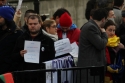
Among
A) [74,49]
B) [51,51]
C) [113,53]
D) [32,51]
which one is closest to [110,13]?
[113,53]

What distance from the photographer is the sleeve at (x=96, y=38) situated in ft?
28.4

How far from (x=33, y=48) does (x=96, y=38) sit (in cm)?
124

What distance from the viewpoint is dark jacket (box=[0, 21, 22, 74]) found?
8477 millimetres

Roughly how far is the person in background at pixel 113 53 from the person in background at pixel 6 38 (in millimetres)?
2199

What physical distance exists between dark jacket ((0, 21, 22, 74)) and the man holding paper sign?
0.16m

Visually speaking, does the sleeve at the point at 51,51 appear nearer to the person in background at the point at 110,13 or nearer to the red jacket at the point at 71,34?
the red jacket at the point at 71,34

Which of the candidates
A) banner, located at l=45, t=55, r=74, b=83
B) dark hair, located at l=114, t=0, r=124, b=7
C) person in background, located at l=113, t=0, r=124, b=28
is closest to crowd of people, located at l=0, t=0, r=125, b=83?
banner, located at l=45, t=55, r=74, b=83

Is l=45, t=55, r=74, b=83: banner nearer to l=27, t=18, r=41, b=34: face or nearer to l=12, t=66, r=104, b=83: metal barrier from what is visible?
l=12, t=66, r=104, b=83: metal barrier

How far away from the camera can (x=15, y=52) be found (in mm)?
8453

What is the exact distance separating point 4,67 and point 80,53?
1.48 metres

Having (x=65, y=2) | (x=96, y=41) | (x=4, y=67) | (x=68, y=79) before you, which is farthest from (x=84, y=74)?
(x=65, y=2)

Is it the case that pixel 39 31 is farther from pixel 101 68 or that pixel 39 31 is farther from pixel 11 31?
pixel 101 68

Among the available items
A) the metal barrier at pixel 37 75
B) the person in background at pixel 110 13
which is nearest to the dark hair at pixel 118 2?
the person in background at pixel 110 13

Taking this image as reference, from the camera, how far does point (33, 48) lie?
8281 mm
